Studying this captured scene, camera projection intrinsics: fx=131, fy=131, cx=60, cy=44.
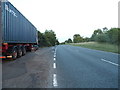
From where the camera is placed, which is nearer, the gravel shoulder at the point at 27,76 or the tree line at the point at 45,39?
the gravel shoulder at the point at 27,76

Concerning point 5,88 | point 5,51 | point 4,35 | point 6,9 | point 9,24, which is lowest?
point 5,88

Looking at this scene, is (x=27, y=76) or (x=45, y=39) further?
(x=45, y=39)

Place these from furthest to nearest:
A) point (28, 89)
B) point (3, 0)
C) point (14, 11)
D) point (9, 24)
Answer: point (14, 11), point (9, 24), point (3, 0), point (28, 89)

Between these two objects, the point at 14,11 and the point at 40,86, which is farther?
the point at 14,11

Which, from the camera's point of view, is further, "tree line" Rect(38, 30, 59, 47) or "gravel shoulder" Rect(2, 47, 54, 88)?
"tree line" Rect(38, 30, 59, 47)

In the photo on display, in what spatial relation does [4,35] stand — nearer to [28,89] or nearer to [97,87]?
[28,89]

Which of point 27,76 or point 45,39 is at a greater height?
point 45,39

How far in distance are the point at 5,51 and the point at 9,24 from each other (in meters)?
2.10

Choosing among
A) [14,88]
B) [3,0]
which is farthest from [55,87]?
[3,0]

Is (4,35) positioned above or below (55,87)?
above

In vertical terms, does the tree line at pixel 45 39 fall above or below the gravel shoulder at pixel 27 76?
above

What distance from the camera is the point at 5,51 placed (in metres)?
9.41

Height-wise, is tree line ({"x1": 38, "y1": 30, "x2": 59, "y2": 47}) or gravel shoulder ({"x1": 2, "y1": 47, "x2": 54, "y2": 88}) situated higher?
tree line ({"x1": 38, "y1": 30, "x2": 59, "y2": 47})

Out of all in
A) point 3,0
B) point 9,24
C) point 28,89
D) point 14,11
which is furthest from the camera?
point 14,11
